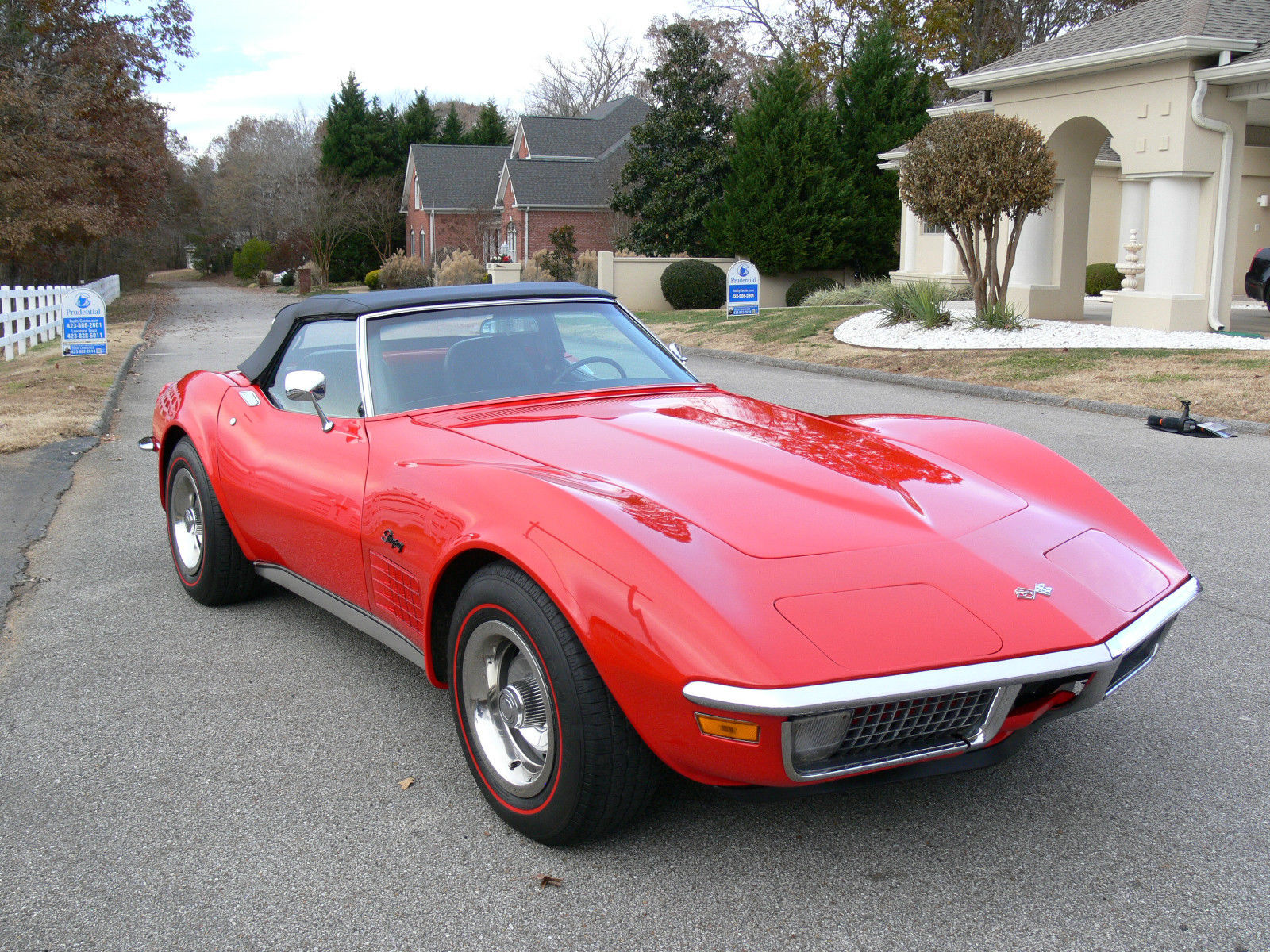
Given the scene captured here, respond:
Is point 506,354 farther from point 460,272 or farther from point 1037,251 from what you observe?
point 460,272

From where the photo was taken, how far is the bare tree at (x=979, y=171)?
1511cm

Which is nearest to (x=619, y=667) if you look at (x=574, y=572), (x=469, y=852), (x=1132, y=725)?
(x=574, y=572)

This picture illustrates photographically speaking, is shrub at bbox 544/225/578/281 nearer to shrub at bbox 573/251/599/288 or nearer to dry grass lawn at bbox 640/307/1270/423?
shrub at bbox 573/251/599/288

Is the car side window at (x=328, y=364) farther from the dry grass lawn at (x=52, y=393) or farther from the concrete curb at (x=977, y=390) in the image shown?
the concrete curb at (x=977, y=390)

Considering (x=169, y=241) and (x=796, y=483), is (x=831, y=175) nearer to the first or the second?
(x=796, y=483)

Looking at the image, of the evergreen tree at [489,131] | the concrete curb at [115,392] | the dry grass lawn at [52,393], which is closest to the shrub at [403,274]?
the concrete curb at [115,392]

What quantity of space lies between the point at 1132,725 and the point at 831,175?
26210 millimetres

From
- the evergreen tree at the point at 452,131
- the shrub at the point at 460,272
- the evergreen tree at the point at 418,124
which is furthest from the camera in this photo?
the evergreen tree at the point at 452,131

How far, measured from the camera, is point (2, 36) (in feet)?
98.9

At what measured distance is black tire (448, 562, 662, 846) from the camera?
2.55 metres

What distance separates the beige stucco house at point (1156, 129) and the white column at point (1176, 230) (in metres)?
0.01

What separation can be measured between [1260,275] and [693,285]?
1446 cm

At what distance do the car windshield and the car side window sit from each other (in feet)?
0.46

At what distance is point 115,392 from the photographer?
529 inches
